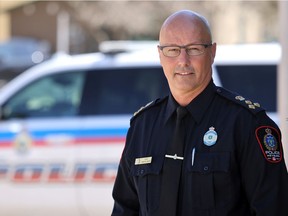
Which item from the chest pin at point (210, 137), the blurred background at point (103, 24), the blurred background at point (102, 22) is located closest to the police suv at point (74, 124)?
the blurred background at point (103, 24)

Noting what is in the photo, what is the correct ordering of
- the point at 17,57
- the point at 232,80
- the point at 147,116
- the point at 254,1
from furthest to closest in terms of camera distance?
the point at 17,57, the point at 254,1, the point at 232,80, the point at 147,116

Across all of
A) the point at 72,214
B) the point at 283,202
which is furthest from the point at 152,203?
the point at 72,214

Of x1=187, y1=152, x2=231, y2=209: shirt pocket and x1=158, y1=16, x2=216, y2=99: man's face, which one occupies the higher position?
x1=158, y1=16, x2=216, y2=99: man's face

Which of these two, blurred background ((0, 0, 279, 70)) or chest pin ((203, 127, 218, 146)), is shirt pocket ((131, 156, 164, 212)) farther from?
blurred background ((0, 0, 279, 70))

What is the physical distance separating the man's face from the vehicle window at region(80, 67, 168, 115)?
3.56m

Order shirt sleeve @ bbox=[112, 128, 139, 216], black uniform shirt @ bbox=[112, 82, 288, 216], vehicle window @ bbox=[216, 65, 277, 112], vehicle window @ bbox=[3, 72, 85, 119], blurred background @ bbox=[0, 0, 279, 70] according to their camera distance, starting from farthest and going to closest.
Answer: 1. blurred background @ bbox=[0, 0, 279, 70]
2. vehicle window @ bbox=[3, 72, 85, 119]
3. vehicle window @ bbox=[216, 65, 277, 112]
4. shirt sleeve @ bbox=[112, 128, 139, 216]
5. black uniform shirt @ bbox=[112, 82, 288, 216]

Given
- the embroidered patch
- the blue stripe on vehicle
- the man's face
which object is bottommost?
the embroidered patch

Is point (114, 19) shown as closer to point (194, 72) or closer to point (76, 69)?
point (76, 69)

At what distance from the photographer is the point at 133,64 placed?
6555 millimetres

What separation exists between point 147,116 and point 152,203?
393 millimetres

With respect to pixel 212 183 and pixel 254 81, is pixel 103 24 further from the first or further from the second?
pixel 212 183

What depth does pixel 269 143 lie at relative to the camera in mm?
2703

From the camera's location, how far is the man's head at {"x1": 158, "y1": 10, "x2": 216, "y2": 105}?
9.25 ft

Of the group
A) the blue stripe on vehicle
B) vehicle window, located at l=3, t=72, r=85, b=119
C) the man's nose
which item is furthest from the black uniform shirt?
vehicle window, located at l=3, t=72, r=85, b=119
